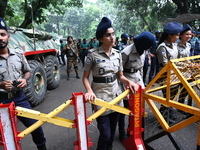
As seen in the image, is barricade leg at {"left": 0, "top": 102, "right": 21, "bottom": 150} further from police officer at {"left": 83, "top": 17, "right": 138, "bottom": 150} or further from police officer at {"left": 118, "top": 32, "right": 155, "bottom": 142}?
police officer at {"left": 118, "top": 32, "right": 155, "bottom": 142}

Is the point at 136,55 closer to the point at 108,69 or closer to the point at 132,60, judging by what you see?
the point at 132,60

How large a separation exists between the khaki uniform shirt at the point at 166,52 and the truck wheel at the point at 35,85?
271 centimetres

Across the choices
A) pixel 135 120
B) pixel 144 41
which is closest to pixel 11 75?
pixel 135 120

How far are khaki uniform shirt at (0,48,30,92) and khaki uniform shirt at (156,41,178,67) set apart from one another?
82.0 inches

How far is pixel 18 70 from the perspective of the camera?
196 cm

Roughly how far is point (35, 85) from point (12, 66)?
7.30ft

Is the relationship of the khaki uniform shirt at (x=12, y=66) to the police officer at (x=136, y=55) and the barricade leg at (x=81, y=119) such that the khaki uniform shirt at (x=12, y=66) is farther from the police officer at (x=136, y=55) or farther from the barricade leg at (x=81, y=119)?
the police officer at (x=136, y=55)

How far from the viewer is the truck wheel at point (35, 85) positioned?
363 centimetres

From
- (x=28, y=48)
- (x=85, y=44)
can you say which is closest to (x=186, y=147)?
(x=28, y=48)

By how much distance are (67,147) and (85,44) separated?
302 inches

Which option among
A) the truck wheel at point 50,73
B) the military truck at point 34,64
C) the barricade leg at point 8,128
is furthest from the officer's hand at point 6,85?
the truck wheel at point 50,73

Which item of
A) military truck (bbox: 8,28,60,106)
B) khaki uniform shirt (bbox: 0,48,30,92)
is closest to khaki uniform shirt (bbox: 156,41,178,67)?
khaki uniform shirt (bbox: 0,48,30,92)

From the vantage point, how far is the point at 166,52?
2.78 m

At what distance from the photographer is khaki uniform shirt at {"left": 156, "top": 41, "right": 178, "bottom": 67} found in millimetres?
2762
